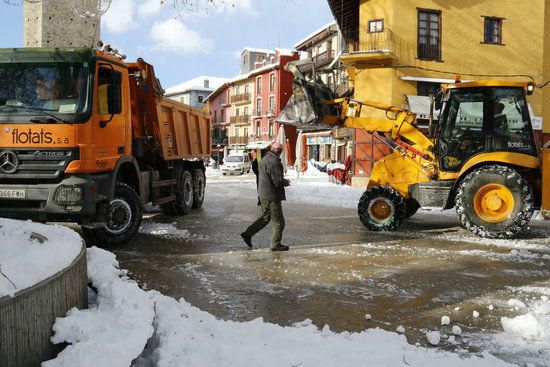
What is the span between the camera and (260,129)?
58969 mm

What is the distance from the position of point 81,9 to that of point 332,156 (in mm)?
30948

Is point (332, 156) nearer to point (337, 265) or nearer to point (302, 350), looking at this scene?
point (337, 265)

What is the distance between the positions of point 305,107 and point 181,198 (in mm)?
3851

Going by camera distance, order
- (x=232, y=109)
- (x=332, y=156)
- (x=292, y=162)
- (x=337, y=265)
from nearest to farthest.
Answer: (x=337, y=265) → (x=332, y=156) → (x=292, y=162) → (x=232, y=109)

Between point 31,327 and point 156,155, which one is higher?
point 156,155

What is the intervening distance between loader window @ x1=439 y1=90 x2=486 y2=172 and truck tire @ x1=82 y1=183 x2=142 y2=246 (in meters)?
5.61

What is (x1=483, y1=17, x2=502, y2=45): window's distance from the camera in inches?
863

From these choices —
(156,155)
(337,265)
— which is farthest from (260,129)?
(337,265)

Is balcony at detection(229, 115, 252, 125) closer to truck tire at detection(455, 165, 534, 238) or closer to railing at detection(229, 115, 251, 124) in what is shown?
railing at detection(229, 115, 251, 124)

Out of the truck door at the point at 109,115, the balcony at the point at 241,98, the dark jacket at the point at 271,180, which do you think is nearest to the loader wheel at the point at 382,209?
the dark jacket at the point at 271,180

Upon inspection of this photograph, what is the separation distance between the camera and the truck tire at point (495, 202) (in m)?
8.65

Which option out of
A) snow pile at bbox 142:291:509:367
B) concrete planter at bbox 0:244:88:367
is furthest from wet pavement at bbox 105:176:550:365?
concrete planter at bbox 0:244:88:367

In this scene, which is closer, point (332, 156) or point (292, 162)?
point (332, 156)

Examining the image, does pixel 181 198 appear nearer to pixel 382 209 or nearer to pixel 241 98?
pixel 382 209
